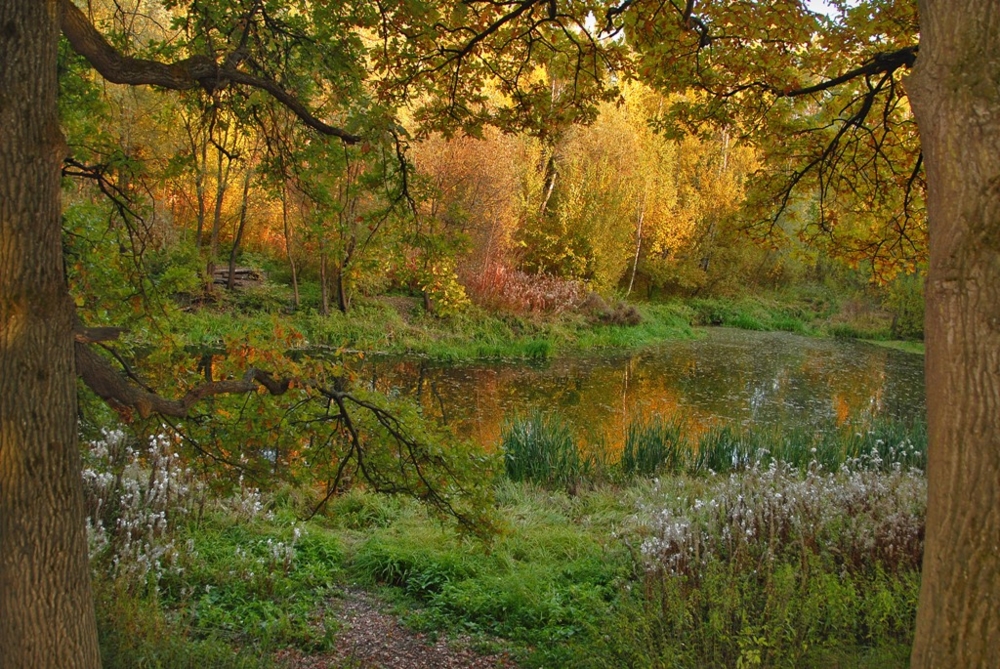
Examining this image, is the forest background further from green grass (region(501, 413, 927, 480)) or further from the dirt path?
green grass (region(501, 413, 927, 480))

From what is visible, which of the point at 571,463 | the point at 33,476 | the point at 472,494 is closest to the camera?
the point at 33,476

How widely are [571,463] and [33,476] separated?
5654mm

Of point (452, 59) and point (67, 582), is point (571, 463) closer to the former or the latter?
point (452, 59)

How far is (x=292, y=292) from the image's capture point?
57.9 feet

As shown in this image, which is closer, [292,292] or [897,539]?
[897,539]

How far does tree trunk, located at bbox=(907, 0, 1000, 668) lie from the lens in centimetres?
159

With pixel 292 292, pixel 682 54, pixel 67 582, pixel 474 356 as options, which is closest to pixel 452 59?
pixel 682 54

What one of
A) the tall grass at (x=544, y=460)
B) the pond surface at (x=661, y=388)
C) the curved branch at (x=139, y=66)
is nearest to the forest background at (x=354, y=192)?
the curved branch at (x=139, y=66)

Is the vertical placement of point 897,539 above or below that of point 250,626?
above

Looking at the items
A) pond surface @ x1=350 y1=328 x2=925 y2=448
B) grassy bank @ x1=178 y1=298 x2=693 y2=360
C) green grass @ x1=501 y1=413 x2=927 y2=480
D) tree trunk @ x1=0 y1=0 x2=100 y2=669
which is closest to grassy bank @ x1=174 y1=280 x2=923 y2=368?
grassy bank @ x1=178 y1=298 x2=693 y2=360

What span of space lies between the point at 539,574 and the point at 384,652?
125 centimetres

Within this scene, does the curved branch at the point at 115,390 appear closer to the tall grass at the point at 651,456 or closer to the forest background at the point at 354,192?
the forest background at the point at 354,192

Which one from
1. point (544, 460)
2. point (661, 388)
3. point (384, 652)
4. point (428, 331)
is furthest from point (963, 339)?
point (428, 331)

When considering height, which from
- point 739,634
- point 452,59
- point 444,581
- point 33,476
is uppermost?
point 452,59
